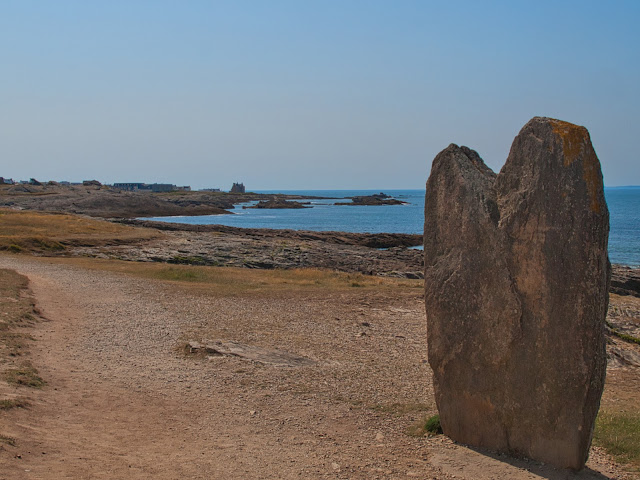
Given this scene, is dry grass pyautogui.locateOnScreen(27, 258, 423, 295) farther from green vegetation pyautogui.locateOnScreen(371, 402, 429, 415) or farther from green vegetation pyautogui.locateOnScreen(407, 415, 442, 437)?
green vegetation pyautogui.locateOnScreen(407, 415, 442, 437)

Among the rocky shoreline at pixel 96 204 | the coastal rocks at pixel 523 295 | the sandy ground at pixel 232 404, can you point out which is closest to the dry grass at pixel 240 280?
the sandy ground at pixel 232 404

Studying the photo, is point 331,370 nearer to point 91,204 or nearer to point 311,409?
point 311,409

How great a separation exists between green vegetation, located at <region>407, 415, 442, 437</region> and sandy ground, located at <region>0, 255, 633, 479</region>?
0.62 ft

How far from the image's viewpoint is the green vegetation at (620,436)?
26.2 feet

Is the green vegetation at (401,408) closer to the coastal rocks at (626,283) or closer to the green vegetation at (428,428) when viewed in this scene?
the green vegetation at (428,428)

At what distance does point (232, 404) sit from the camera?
9.87 metres

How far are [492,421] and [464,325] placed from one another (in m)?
1.31

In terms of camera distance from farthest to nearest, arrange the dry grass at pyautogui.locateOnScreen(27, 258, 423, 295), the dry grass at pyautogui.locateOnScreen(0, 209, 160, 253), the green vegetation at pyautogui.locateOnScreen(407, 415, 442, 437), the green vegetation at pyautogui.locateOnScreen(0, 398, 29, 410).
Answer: the dry grass at pyautogui.locateOnScreen(0, 209, 160, 253)
the dry grass at pyautogui.locateOnScreen(27, 258, 423, 295)
the green vegetation at pyautogui.locateOnScreen(407, 415, 442, 437)
the green vegetation at pyautogui.locateOnScreen(0, 398, 29, 410)

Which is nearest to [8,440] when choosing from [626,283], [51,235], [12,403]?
[12,403]

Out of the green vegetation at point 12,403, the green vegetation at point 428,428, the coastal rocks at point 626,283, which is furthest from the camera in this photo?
the coastal rocks at point 626,283

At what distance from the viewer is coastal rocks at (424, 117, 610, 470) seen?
24.1 feet

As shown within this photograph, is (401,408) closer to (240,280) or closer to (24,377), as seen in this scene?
(24,377)

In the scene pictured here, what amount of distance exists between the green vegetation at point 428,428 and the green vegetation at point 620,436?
2.16m

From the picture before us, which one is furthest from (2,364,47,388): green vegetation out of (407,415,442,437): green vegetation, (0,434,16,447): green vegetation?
(407,415,442,437): green vegetation
